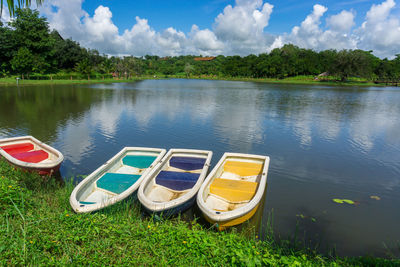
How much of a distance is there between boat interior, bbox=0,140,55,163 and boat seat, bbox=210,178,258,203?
6.45m

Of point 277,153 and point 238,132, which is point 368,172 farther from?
point 238,132

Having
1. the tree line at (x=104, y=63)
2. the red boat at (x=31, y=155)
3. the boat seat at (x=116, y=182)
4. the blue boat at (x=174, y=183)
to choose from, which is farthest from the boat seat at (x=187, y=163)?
the tree line at (x=104, y=63)

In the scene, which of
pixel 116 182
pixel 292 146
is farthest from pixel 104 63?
pixel 116 182

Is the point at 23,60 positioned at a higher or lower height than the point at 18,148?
higher

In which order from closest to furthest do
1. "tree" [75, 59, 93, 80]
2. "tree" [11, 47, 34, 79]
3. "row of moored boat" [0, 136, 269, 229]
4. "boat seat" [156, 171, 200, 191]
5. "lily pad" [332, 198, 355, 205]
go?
1. "row of moored boat" [0, 136, 269, 229]
2. "boat seat" [156, 171, 200, 191]
3. "lily pad" [332, 198, 355, 205]
4. "tree" [11, 47, 34, 79]
5. "tree" [75, 59, 93, 80]

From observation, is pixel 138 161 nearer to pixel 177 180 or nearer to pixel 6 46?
pixel 177 180

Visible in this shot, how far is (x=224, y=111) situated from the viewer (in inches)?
928

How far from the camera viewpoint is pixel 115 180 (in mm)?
7973

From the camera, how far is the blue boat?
6.37 metres

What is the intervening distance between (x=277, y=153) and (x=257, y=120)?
302 inches

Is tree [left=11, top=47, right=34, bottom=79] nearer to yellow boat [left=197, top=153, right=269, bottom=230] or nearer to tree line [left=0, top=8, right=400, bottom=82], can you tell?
tree line [left=0, top=8, right=400, bottom=82]

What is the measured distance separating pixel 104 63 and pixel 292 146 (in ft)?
247

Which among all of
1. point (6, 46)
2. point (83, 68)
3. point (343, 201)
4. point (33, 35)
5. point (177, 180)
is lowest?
point (343, 201)

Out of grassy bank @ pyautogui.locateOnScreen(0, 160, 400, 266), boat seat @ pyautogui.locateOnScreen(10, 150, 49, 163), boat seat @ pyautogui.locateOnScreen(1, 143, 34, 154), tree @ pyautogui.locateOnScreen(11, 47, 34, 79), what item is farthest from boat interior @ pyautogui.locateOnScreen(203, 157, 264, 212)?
tree @ pyautogui.locateOnScreen(11, 47, 34, 79)
